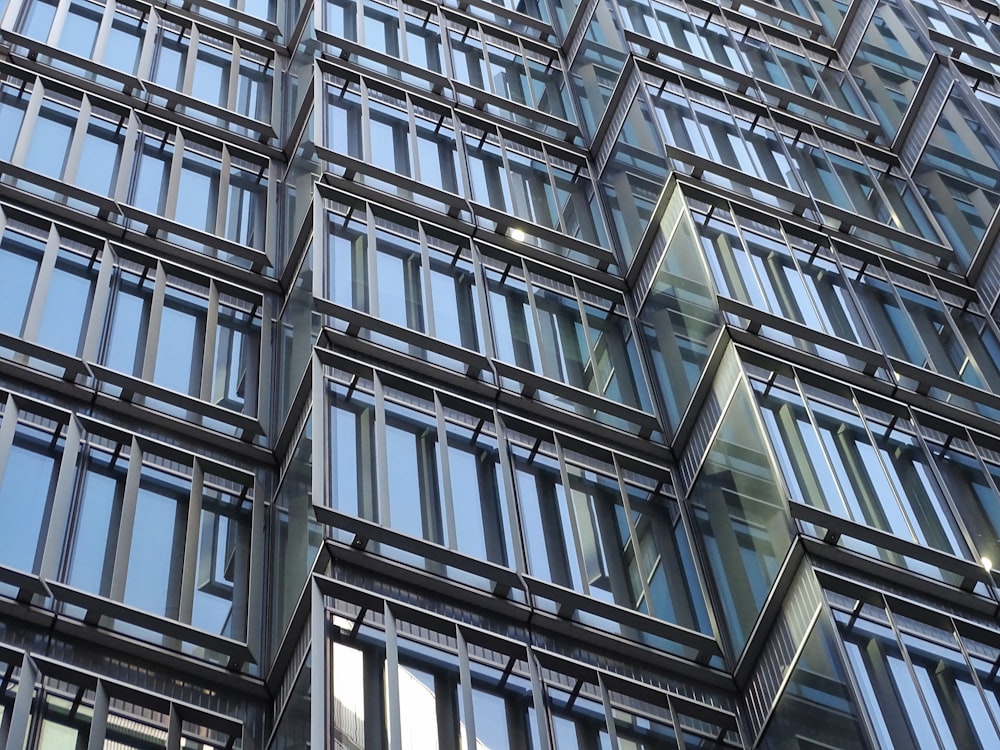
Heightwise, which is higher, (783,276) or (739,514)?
(783,276)

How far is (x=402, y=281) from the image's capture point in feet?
79.2

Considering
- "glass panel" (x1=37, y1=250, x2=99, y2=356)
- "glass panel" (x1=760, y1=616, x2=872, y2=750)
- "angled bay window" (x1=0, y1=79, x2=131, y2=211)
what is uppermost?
"angled bay window" (x1=0, y1=79, x2=131, y2=211)

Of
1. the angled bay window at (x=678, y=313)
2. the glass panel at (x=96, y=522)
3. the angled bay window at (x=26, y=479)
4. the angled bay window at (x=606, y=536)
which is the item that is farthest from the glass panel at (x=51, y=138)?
the angled bay window at (x=678, y=313)

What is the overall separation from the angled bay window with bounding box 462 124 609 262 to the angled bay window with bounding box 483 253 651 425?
57.3 inches

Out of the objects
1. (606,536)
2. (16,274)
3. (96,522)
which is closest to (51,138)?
(16,274)

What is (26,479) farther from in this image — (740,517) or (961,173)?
(961,173)

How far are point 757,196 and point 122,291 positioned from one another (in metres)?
11.0

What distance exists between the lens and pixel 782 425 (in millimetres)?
21016

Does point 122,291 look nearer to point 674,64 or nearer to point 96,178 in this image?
point 96,178

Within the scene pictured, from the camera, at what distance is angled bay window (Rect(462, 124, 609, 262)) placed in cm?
2803

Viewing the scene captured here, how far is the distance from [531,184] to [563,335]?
491 centimetres

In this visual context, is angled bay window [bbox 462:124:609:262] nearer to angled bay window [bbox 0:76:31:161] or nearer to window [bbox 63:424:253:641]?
angled bay window [bbox 0:76:31:161]

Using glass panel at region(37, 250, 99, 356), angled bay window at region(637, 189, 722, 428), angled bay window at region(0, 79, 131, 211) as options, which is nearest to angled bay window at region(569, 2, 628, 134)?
angled bay window at region(637, 189, 722, 428)

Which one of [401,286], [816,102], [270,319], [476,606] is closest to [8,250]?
[270,319]
